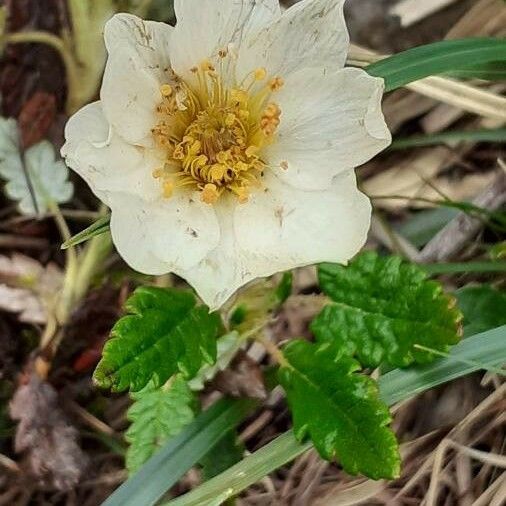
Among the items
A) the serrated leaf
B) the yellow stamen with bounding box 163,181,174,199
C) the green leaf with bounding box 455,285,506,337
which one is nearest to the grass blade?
the green leaf with bounding box 455,285,506,337

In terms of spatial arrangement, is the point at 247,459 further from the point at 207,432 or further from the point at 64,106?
the point at 64,106

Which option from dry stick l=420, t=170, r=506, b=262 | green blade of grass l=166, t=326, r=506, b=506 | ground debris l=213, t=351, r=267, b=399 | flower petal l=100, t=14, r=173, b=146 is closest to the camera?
flower petal l=100, t=14, r=173, b=146

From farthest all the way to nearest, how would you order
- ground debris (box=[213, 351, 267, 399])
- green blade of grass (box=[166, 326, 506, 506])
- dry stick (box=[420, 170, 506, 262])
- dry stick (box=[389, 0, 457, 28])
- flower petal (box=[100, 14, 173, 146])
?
dry stick (box=[389, 0, 457, 28]) → dry stick (box=[420, 170, 506, 262]) → ground debris (box=[213, 351, 267, 399]) → green blade of grass (box=[166, 326, 506, 506]) → flower petal (box=[100, 14, 173, 146])

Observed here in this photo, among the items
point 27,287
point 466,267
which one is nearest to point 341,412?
point 466,267

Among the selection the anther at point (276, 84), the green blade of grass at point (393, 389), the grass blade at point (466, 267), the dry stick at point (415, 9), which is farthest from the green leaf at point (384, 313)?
the dry stick at point (415, 9)

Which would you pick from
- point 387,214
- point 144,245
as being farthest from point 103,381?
point 387,214

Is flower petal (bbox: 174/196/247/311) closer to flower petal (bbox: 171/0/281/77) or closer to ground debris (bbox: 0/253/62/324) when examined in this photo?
flower petal (bbox: 171/0/281/77)

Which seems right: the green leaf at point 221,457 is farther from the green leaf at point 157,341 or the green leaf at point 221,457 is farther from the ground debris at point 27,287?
the ground debris at point 27,287
